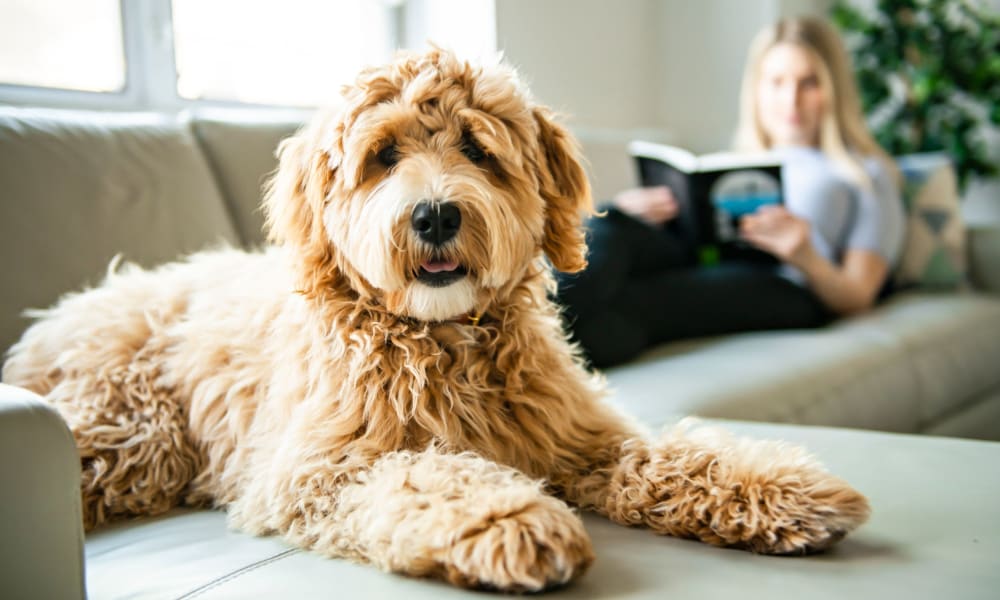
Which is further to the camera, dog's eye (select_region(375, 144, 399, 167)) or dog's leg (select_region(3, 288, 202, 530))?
dog's leg (select_region(3, 288, 202, 530))

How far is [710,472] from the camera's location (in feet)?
4.45

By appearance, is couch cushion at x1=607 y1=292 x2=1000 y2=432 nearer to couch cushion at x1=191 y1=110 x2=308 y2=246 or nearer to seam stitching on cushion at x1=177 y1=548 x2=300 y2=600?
seam stitching on cushion at x1=177 y1=548 x2=300 y2=600

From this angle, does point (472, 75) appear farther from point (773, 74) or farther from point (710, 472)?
point (773, 74)

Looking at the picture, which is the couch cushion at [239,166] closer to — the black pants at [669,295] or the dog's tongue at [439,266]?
the black pants at [669,295]

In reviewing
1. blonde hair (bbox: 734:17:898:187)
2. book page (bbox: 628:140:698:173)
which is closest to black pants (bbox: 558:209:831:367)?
book page (bbox: 628:140:698:173)

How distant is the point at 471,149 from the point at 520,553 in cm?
74

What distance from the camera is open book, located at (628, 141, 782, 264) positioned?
332cm

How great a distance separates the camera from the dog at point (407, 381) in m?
1.25

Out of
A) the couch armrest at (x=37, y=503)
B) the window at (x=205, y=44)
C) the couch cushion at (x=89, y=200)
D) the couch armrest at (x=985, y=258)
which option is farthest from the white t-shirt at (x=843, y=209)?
the couch armrest at (x=37, y=503)

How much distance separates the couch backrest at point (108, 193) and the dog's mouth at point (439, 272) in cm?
108

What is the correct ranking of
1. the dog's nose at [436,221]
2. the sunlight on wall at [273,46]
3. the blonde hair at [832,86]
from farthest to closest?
the blonde hair at [832,86] < the sunlight on wall at [273,46] < the dog's nose at [436,221]

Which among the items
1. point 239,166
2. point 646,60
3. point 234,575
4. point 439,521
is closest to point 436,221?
point 439,521

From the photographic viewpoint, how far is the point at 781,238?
332 cm

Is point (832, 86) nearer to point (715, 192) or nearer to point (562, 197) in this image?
point (715, 192)
